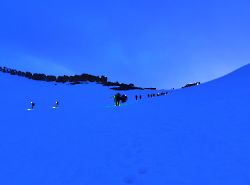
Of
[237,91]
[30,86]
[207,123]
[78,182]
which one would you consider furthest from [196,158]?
[30,86]

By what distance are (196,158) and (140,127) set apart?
6154 mm

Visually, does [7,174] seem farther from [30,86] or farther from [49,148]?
[30,86]

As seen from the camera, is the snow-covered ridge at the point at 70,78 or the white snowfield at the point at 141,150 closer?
the white snowfield at the point at 141,150

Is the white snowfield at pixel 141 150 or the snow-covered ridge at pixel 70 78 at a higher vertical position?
the snow-covered ridge at pixel 70 78

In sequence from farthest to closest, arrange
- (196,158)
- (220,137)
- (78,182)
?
(220,137) → (196,158) → (78,182)

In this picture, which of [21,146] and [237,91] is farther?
[237,91]

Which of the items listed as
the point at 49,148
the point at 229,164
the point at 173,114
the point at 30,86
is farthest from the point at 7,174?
the point at 30,86

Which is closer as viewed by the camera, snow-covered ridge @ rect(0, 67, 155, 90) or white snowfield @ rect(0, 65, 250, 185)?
white snowfield @ rect(0, 65, 250, 185)

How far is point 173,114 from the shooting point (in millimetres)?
21125

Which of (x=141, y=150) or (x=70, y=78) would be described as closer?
(x=141, y=150)

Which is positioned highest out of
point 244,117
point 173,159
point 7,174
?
point 244,117

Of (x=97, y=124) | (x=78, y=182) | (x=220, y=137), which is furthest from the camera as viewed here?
(x=97, y=124)

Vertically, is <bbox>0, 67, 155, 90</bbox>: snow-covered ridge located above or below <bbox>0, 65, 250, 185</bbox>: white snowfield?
above

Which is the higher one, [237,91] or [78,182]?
[237,91]
